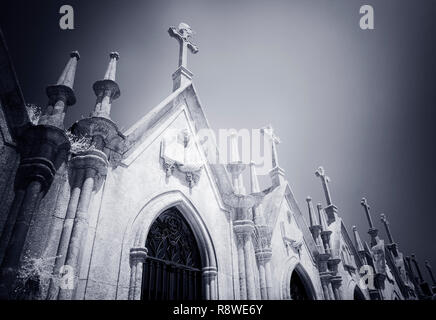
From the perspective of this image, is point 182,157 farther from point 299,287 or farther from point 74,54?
point 299,287

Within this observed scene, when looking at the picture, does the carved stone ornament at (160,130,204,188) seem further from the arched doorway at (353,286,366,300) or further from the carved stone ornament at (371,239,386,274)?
the carved stone ornament at (371,239,386,274)

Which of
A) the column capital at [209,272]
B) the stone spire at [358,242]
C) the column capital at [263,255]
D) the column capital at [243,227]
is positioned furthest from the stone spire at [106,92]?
the stone spire at [358,242]

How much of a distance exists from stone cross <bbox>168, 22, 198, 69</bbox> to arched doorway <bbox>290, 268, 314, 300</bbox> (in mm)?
8951

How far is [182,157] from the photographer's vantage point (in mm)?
8859

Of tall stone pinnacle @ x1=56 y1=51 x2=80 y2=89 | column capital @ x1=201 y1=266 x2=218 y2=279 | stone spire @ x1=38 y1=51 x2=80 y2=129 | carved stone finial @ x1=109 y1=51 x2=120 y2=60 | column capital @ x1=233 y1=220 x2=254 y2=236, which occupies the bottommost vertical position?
column capital @ x1=201 y1=266 x2=218 y2=279

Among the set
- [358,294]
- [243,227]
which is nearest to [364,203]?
[358,294]

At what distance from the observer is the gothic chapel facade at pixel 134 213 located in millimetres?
4797

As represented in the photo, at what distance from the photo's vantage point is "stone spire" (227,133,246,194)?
9648 millimetres

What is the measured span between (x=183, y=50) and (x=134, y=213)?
690 centimetres

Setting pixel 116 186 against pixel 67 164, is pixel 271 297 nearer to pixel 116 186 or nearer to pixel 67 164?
pixel 116 186

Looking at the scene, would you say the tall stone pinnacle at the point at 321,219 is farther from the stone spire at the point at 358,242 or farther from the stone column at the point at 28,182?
the stone column at the point at 28,182

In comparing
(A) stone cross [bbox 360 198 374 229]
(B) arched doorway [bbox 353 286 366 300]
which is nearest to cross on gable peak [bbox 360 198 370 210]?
(A) stone cross [bbox 360 198 374 229]

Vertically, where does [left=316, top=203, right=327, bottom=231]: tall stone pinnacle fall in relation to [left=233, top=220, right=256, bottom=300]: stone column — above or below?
above
